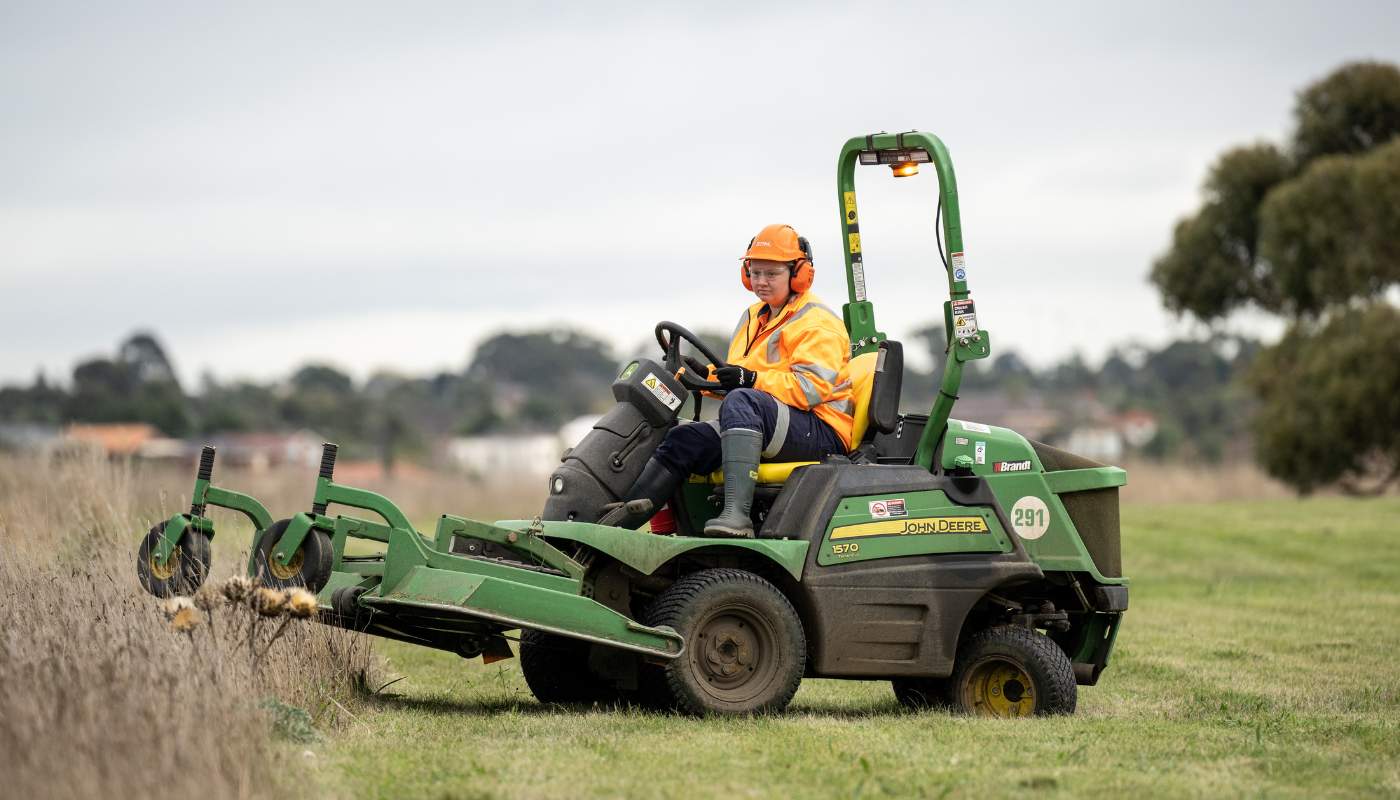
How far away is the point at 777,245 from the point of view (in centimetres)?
735

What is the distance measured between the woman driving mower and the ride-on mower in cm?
11

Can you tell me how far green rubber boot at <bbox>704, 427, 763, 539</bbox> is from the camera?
268 inches

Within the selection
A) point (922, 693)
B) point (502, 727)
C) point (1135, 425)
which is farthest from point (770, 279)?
point (1135, 425)

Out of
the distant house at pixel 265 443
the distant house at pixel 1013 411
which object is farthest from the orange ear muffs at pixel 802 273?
the distant house at pixel 1013 411

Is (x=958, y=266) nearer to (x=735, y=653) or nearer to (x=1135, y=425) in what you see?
(x=735, y=653)

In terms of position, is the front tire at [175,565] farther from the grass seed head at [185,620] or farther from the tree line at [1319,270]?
the tree line at [1319,270]

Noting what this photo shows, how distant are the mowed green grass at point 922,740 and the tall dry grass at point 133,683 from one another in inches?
12.0

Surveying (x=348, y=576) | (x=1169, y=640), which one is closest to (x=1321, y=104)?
(x=1169, y=640)

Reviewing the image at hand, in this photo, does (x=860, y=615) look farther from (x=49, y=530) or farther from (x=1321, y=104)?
(x=1321, y=104)

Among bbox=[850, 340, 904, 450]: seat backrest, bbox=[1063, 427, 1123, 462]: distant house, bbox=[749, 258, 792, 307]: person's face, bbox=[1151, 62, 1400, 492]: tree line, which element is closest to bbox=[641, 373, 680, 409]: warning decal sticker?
bbox=[749, 258, 792, 307]: person's face

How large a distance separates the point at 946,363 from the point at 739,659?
72.5 inches

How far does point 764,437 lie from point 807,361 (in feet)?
→ 1.48

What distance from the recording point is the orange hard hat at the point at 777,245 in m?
7.33

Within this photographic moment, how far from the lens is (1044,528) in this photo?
24.0ft
